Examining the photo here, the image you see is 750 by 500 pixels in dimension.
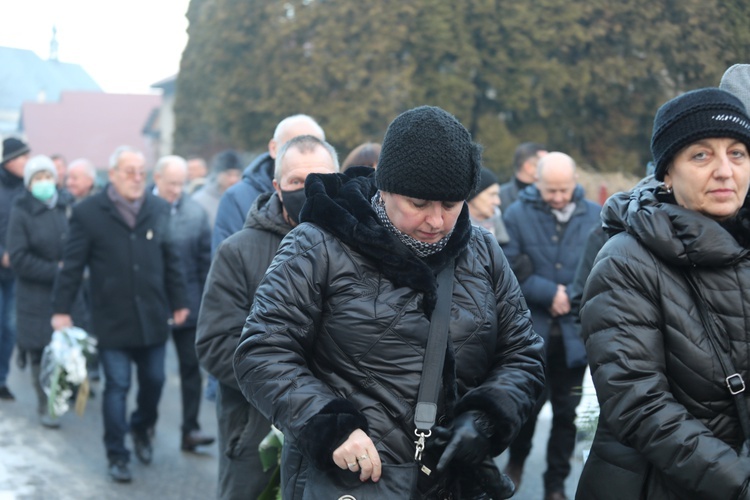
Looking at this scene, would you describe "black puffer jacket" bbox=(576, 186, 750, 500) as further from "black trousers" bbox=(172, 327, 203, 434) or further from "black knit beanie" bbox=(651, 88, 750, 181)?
"black trousers" bbox=(172, 327, 203, 434)

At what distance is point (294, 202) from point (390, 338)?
66.4 inches

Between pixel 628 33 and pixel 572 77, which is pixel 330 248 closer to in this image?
pixel 628 33

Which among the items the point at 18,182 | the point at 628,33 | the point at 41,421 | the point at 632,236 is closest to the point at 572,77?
the point at 628,33

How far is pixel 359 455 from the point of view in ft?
9.92

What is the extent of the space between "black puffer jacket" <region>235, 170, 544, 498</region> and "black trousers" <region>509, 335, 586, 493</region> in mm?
3803

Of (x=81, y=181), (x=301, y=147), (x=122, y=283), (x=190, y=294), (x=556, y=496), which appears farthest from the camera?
(x=81, y=181)

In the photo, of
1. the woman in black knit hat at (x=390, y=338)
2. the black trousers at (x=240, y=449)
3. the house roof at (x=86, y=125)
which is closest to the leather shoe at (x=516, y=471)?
the black trousers at (x=240, y=449)

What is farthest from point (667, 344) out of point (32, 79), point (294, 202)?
point (32, 79)

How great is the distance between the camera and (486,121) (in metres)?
29.7

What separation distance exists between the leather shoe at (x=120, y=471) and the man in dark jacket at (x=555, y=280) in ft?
8.43

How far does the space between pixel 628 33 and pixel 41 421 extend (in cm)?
1493

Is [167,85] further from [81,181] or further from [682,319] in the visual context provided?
[682,319]

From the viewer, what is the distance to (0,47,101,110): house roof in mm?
110206

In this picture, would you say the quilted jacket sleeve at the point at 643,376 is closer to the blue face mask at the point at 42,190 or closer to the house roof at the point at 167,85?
the blue face mask at the point at 42,190
